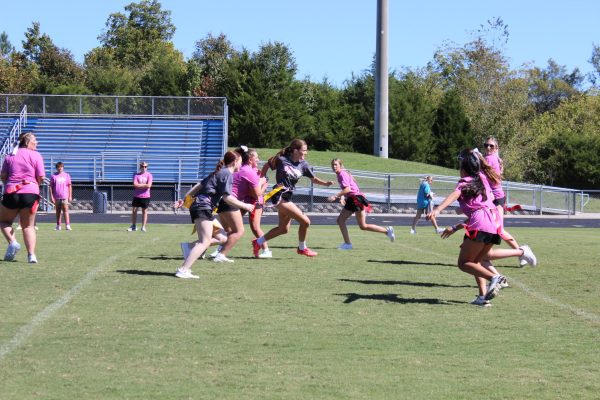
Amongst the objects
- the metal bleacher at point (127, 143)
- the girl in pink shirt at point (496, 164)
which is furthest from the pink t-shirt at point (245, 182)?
the metal bleacher at point (127, 143)

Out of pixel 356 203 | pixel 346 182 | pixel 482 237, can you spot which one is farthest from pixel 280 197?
pixel 482 237

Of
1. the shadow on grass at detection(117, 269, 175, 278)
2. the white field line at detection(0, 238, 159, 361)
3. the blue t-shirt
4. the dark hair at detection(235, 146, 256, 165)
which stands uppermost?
the dark hair at detection(235, 146, 256, 165)

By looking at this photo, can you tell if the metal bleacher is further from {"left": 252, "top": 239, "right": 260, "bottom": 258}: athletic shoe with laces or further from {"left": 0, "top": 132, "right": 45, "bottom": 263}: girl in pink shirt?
{"left": 0, "top": 132, "right": 45, "bottom": 263}: girl in pink shirt

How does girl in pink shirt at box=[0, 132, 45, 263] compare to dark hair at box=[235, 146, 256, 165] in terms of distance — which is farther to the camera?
dark hair at box=[235, 146, 256, 165]

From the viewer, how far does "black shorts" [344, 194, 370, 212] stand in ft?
58.2

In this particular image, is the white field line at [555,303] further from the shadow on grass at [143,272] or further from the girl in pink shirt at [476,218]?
the shadow on grass at [143,272]

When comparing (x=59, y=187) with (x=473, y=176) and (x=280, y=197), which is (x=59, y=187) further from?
(x=473, y=176)

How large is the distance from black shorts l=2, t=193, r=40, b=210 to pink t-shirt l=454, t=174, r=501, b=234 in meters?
6.39

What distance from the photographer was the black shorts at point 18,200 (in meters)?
13.7

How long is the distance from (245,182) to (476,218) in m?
5.57

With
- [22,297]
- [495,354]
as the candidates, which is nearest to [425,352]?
[495,354]

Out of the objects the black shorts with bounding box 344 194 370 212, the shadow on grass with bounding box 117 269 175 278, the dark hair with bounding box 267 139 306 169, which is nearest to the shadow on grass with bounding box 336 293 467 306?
the shadow on grass with bounding box 117 269 175 278

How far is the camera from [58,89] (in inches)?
2771

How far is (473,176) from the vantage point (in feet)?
34.1
